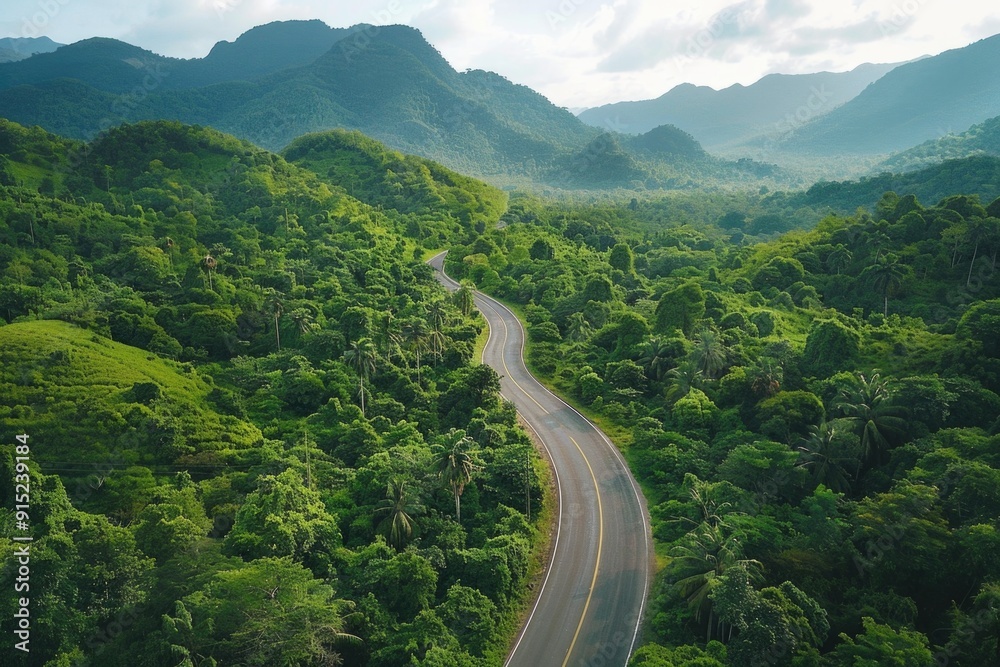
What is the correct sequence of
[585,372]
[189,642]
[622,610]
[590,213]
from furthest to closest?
[590,213], [585,372], [622,610], [189,642]

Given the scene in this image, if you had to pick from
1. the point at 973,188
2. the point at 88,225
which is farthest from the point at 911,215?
the point at 88,225

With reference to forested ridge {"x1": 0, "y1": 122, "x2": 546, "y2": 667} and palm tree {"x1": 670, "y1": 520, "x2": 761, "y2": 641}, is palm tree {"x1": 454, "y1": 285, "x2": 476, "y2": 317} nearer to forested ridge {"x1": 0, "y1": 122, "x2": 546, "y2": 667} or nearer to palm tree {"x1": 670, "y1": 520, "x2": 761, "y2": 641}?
forested ridge {"x1": 0, "y1": 122, "x2": 546, "y2": 667}

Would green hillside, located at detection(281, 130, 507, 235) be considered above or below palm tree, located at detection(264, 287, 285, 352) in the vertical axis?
above

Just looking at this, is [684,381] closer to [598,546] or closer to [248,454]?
[598,546]

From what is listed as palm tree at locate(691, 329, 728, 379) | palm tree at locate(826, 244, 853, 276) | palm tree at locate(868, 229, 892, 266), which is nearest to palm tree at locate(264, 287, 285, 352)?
palm tree at locate(691, 329, 728, 379)

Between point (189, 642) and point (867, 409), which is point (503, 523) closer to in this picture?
point (189, 642)

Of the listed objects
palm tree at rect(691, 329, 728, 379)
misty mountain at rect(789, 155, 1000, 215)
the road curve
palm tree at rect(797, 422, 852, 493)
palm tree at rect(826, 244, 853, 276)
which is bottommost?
the road curve

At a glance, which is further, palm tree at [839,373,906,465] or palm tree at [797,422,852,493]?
palm tree at [839,373,906,465]
